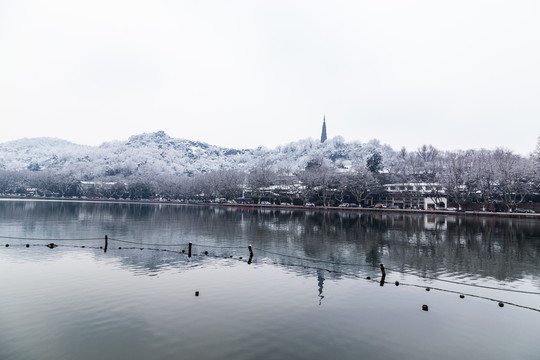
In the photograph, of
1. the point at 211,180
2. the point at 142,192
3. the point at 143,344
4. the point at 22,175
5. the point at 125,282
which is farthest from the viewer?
the point at 22,175

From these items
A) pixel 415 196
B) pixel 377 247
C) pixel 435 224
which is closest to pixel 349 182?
pixel 415 196

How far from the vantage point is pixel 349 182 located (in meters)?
118

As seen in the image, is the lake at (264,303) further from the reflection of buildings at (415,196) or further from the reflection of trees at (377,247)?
the reflection of buildings at (415,196)

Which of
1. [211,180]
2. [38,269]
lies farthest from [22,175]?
[38,269]

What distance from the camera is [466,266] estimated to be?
28.7m

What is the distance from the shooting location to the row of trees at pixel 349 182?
306 ft

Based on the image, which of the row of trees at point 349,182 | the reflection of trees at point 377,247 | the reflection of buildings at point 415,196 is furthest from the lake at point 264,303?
the reflection of buildings at point 415,196

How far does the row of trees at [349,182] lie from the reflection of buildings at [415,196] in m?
2.64

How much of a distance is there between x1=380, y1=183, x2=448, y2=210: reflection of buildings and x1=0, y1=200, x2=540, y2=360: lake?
7963 cm

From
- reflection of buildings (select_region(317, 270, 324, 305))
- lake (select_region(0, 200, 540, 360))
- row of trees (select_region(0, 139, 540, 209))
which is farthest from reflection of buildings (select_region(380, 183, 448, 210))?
reflection of buildings (select_region(317, 270, 324, 305))

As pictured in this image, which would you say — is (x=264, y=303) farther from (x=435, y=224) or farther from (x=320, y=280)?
(x=435, y=224)

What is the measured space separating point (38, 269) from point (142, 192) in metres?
159

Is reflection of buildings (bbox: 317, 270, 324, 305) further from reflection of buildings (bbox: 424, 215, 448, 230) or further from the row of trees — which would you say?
the row of trees

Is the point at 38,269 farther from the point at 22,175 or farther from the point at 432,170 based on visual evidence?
the point at 22,175
